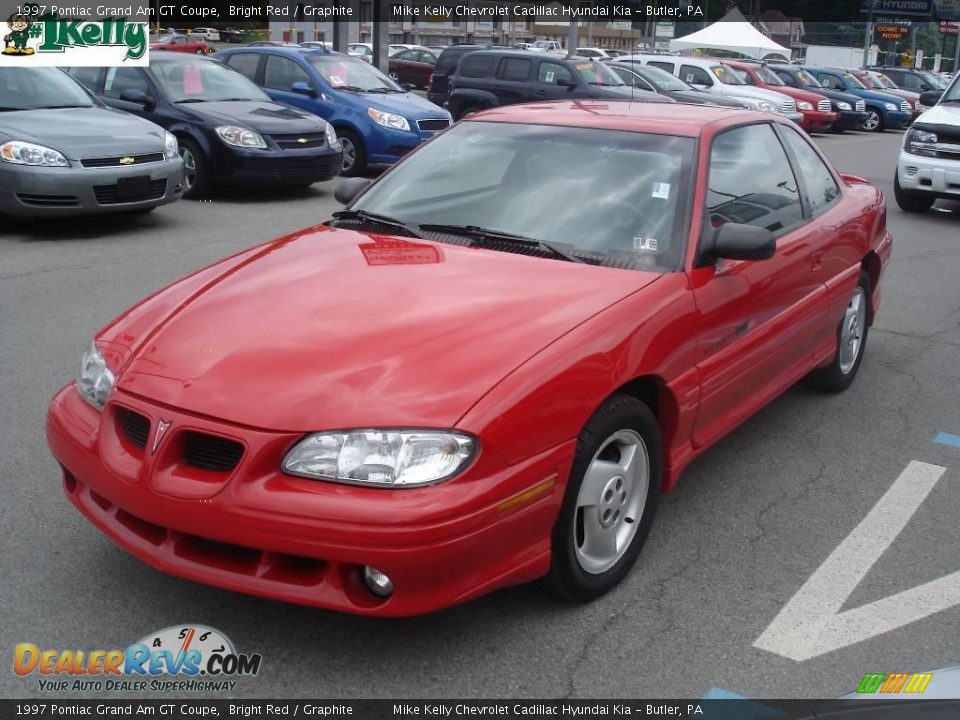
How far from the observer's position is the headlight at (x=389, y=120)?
44.1ft

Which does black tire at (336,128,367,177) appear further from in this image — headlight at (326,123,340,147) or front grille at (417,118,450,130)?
headlight at (326,123,340,147)

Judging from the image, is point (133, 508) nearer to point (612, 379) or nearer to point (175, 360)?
point (175, 360)

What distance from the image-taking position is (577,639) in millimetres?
3281

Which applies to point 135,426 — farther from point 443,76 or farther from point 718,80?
point 718,80

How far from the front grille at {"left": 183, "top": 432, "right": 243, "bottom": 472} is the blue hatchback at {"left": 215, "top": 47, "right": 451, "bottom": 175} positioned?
10737 millimetres

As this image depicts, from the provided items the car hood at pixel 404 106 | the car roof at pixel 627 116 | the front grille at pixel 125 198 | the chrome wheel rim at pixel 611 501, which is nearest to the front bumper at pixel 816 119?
the car hood at pixel 404 106

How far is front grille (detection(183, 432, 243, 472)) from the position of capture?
2943 millimetres

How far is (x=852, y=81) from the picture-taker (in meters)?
31.3

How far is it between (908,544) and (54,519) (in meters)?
3.12

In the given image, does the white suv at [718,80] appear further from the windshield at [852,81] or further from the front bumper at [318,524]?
the front bumper at [318,524]

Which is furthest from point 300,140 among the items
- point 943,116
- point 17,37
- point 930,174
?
point 943,116

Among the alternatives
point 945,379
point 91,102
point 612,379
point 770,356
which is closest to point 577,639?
point 612,379

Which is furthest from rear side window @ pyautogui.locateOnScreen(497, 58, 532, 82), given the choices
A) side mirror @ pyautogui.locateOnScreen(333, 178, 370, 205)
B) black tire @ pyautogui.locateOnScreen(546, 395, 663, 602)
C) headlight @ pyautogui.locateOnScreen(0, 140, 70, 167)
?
black tire @ pyautogui.locateOnScreen(546, 395, 663, 602)

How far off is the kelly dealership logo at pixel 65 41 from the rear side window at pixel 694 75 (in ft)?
44.5
